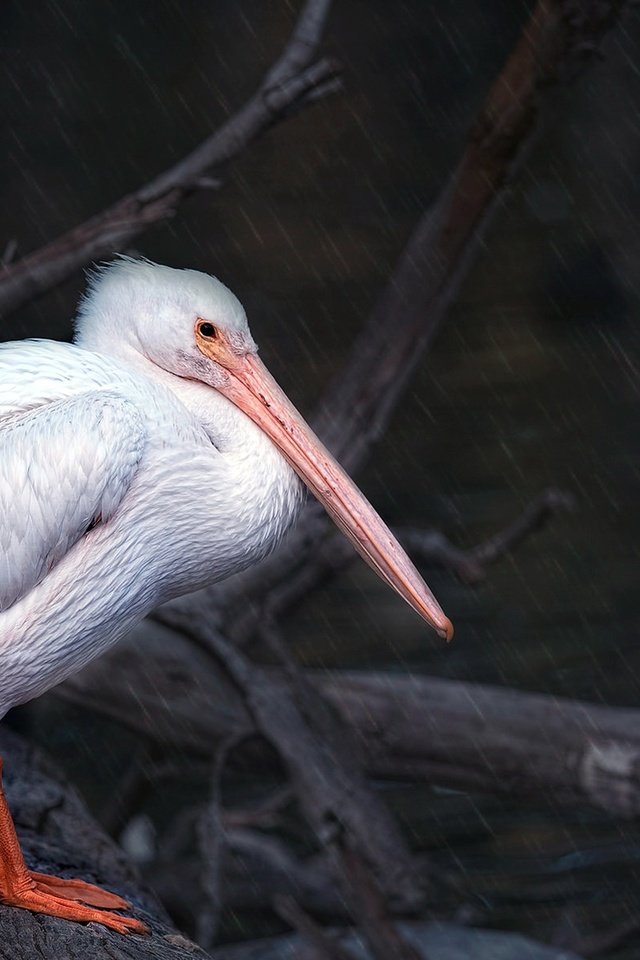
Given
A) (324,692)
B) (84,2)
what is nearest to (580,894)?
(324,692)

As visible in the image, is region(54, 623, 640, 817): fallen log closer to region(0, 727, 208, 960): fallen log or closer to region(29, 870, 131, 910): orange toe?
region(0, 727, 208, 960): fallen log

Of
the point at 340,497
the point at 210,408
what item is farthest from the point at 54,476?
the point at 340,497

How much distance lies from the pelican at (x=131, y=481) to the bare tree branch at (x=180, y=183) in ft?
1.66

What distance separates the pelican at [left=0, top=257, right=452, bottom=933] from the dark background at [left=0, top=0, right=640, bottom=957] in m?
Answer: 2.92

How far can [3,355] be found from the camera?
2.42 meters

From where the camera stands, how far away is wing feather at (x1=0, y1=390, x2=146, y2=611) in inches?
90.5

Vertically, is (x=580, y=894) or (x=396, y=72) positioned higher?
(x=396, y=72)

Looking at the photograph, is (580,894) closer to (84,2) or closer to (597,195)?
(597,195)

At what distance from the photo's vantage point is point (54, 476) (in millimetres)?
2303

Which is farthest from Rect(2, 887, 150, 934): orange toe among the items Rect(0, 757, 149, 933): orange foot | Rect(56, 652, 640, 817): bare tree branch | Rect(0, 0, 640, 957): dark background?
Rect(0, 0, 640, 957): dark background

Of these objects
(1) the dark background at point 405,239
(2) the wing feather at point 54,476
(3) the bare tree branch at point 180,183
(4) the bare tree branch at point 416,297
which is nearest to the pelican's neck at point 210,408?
(2) the wing feather at point 54,476

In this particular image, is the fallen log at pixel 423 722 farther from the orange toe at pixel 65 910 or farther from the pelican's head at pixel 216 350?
the orange toe at pixel 65 910

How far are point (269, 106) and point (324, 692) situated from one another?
135 centimetres

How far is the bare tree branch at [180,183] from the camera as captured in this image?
314cm
